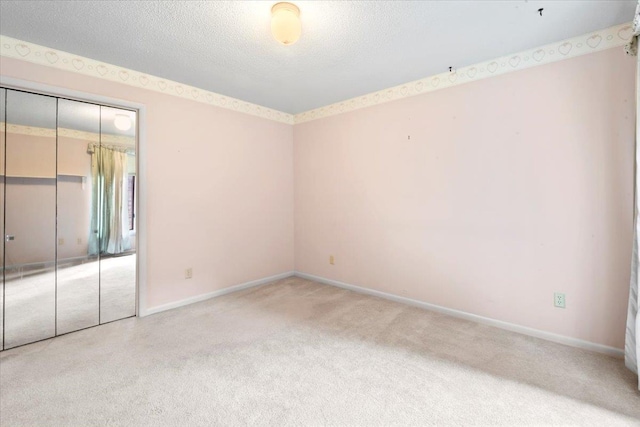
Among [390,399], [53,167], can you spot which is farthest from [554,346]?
[53,167]

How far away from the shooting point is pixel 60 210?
8.21ft

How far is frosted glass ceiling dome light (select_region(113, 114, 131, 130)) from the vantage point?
9.05ft

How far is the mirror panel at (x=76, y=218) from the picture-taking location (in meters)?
2.52

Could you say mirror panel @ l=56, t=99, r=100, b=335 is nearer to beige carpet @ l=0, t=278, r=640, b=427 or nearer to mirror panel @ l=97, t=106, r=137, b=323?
mirror panel @ l=97, t=106, r=137, b=323

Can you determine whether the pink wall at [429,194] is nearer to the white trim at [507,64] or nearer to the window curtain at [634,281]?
the white trim at [507,64]

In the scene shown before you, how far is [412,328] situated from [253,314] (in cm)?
157

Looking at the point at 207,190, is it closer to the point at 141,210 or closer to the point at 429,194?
the point at 141,210

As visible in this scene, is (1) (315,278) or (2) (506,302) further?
(1) (315,278)

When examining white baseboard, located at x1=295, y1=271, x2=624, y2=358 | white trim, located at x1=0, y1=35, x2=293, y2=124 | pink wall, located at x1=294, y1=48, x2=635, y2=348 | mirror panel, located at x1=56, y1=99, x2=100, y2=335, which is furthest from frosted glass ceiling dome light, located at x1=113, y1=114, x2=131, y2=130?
white baseboard, located at x1=295, y1=271, x2=624, y2=358

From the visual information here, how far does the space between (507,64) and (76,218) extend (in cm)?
411

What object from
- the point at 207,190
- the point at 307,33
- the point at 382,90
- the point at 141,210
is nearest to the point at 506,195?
the point at 382,90

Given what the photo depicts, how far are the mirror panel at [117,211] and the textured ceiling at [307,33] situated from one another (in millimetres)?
617

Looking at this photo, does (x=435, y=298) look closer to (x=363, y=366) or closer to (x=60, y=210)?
(x=363, y=366)

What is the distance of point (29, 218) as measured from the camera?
2367 millimetres
